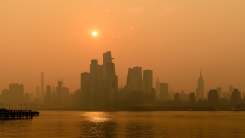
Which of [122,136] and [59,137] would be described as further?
[122,136]

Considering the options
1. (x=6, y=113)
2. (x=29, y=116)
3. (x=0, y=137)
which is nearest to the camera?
(x=0, y=137)

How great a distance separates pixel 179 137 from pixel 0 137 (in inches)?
1403

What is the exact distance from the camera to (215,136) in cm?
8356

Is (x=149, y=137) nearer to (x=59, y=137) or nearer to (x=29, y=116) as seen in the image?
(x=59, y=137)

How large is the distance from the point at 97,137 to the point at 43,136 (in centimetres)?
1107

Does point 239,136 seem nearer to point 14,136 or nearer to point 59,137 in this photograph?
point 59,137

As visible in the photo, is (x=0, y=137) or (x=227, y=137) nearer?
(x=0, y=137)

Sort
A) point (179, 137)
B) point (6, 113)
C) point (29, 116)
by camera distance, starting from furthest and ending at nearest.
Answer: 1. point (29, 116)
2. point (6, 113)
3. point (179, 137)

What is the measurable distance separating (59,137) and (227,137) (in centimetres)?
3516

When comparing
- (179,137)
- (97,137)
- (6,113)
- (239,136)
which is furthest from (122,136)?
(6,113)

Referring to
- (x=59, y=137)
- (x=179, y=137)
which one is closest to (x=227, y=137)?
(x=179, y=137)

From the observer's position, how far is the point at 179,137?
79.8 metres

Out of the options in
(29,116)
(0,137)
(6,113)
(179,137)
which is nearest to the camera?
(0,137)

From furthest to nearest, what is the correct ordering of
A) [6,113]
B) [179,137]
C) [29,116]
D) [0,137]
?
[29,116]
[6,113]
[179,137]
[0,137]
